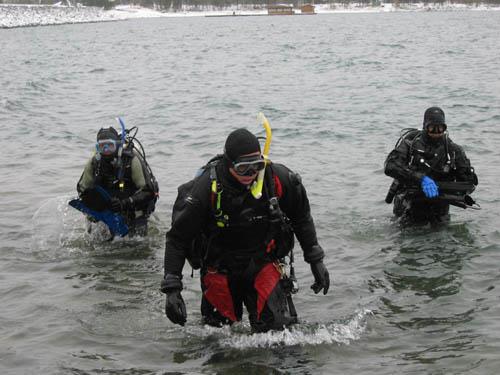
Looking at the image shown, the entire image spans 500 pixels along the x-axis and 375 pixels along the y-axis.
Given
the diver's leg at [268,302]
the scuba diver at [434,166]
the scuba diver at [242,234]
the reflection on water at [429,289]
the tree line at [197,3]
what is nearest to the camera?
the scuba diver at [242,234]

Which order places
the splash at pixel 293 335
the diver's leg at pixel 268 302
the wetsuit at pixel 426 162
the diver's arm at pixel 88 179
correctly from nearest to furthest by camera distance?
the diver's leg at pixel 268 302 → the splash at pixel 293 335 → the wetsuit at pixel 426 162 → the diver's arm at pixel 88 179

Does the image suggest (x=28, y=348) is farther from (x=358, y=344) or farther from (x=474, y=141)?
(x=474, y=141)

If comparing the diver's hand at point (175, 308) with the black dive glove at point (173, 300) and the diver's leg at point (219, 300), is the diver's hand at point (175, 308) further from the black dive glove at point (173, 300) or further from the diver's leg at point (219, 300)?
the diver's leg at point (219, 300)

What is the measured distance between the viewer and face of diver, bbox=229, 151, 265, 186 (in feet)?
16.2

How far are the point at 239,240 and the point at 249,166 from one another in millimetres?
665

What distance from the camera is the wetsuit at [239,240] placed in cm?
515

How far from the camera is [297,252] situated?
8867 mm

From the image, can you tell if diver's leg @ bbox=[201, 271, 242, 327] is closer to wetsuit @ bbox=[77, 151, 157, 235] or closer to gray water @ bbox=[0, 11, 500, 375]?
gray water @ bbox=[0, 11, 500, 375]

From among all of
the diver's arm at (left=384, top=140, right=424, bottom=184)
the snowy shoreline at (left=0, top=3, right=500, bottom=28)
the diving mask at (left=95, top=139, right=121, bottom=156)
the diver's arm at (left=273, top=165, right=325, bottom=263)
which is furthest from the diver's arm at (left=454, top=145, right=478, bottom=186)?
the snowy shoreline at (left=0, top=3, right=500, bottom=28)

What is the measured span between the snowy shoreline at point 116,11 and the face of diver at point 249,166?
244ft

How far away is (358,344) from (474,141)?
972 cm

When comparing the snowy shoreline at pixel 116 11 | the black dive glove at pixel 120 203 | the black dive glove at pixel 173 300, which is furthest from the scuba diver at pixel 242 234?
the snowy shoreline at pixel 116 11

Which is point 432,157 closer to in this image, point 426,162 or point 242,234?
point 426,162

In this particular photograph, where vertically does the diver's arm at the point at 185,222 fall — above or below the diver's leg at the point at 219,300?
above
